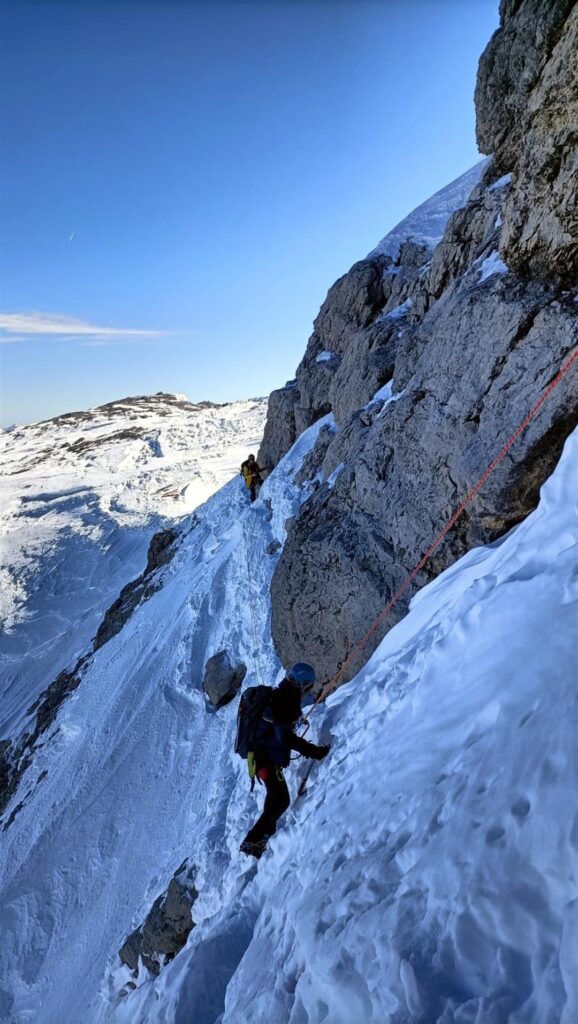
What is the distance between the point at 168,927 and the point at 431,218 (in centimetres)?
2681

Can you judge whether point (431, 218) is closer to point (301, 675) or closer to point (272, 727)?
point (301, 675)

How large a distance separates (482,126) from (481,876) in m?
13.6

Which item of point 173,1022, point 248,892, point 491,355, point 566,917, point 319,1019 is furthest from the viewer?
point 491,355

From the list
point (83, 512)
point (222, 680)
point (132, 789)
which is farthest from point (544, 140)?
point (83, 512)

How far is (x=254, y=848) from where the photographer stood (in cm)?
643

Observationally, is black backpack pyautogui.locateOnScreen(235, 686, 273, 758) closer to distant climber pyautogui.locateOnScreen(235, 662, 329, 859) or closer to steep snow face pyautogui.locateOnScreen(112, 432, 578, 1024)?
distant climber pyautogui.locateOnScreen(235, 662, 329, 859)

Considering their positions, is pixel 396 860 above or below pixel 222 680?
above

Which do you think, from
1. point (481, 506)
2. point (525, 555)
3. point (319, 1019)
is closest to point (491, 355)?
point (481, 506)

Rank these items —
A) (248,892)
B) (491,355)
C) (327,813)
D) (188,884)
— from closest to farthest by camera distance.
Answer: (327,813)
(248,892)
(188,884)
(491,355)

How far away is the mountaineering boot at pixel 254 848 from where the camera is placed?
20.9ft

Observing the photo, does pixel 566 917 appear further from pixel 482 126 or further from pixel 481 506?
pixel 482 126

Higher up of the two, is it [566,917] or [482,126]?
[482,126]

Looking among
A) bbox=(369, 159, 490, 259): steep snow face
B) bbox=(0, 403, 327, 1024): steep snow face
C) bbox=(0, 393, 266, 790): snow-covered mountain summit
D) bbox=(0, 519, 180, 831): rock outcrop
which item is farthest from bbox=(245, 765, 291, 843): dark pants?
bbox=(0, 393, 266, 790): snow-covered mountain summit

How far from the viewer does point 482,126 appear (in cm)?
1046
